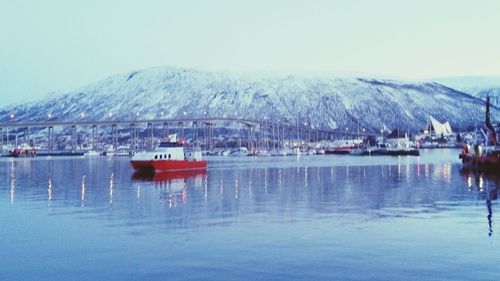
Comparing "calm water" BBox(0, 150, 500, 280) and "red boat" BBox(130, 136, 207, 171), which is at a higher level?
"red boat" BBox(130, 136, 207, 171)

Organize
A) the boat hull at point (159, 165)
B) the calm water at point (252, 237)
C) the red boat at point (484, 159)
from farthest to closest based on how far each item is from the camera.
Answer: the red boat at point (484, 159)
the boat hull at point (159, 165)
the calm water at point (252, 237)

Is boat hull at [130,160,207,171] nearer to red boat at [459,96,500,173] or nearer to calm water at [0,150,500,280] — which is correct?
calm water at [0,150,500,280]

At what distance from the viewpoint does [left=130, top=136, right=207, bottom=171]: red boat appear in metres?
65.4

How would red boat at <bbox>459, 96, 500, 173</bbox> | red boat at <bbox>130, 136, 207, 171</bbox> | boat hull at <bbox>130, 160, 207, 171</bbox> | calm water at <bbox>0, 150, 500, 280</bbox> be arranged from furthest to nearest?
red boat at <bbox>459, 96, 500, 173</bbox>
red boat at <bbox>130, 136, 207, 171</bbox>
boat hull at <bbox>130, 160, 207, 171</bbox>
calm water at <bbox>0, 150, 500, 280</bbox>

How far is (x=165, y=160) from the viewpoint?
6550 cm

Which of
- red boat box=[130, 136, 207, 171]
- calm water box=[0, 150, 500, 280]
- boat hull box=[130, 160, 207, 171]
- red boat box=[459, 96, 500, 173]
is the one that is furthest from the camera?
red boat box=[459, 96, 500, 173]

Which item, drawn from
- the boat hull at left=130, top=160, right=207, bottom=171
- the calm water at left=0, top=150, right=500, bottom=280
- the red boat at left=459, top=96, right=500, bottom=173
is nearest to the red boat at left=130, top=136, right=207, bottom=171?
the boat hull at left=130, top=160, right=207, bottom=171

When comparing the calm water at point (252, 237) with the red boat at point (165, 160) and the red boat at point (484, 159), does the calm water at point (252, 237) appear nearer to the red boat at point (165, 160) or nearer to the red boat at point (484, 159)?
the red boat at point (165, 160)

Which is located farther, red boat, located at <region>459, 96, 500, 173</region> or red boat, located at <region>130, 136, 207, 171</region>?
red boat, located at <region>459, 96, 500, 173</region>

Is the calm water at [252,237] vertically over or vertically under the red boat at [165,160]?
under

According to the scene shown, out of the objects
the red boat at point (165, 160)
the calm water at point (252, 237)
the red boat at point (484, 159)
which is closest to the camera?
the calm water at point (252, 237)

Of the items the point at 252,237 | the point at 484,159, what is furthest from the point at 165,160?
the point at 252,237

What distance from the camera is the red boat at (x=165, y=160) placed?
65375 mm

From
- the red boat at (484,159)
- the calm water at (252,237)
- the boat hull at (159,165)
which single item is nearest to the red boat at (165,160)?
the boat hull at (159,165)
